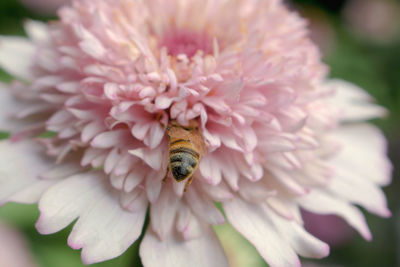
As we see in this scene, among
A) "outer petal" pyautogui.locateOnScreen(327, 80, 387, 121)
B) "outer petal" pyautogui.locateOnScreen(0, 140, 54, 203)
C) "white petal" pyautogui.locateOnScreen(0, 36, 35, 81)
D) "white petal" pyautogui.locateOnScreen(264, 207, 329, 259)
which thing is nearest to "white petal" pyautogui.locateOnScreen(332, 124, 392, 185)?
"outer petal" pyautogui.locateOnScreen(327, 80, 387, 121)

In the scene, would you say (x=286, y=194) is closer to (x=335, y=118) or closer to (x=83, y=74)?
(x=335, y=118)

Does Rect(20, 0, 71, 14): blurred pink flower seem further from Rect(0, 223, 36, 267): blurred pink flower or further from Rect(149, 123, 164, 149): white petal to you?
Rect(149, 123, 164, 149): white petal

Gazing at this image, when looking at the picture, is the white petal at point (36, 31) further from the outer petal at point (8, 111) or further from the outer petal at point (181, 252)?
the outer petal at point (181, 252)

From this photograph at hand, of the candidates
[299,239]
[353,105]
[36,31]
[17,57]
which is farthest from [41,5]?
[299,239]

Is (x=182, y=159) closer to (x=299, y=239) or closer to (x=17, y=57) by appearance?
(x=299, y=239)

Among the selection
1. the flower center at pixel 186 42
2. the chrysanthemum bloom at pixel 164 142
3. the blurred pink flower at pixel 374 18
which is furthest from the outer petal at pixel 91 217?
the blurred pink flower at pixel 374 18

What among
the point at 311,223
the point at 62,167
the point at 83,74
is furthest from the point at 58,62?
the point at 311,223
